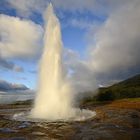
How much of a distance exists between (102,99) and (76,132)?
287 ft

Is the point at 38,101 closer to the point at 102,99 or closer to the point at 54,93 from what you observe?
the point at 54,93

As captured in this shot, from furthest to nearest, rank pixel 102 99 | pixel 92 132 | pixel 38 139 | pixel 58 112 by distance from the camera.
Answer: pixel 102 99 → pixel 58 112 → pixel 92 132 → pixel 38 139

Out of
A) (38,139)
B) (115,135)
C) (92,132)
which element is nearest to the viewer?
(38,139)

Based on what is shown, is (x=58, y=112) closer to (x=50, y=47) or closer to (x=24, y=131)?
(x=50, y=47)

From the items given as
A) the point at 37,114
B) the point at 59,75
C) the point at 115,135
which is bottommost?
the point at 115,135

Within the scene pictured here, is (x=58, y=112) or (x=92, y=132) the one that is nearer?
(x=92, y=132)

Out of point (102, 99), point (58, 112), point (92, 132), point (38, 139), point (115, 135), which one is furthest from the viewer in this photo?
point (102, 99)

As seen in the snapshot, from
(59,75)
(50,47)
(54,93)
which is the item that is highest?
(50,47)

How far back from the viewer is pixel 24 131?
23.7 meters

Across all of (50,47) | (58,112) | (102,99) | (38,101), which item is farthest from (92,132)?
(102,99)

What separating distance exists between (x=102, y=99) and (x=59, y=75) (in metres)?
74.3

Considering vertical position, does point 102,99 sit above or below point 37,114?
above

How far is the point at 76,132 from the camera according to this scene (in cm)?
2316

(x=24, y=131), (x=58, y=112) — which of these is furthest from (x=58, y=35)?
(x=24, y=131)
